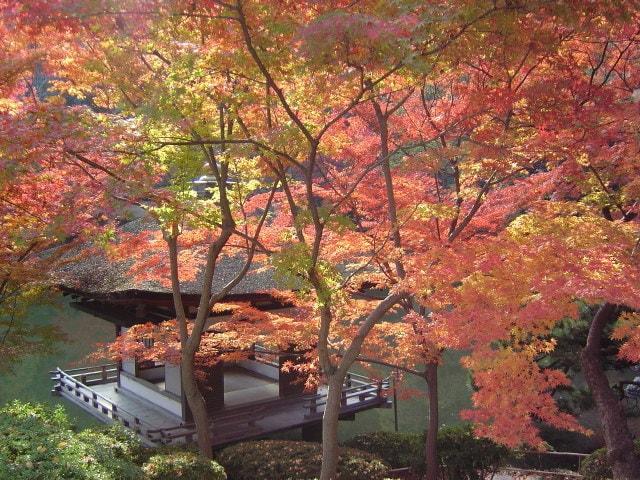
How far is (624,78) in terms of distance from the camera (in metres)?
7.52

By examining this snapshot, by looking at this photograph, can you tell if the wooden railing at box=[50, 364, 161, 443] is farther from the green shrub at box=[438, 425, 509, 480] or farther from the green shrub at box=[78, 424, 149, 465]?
the green shrub at box=[438, 425, 509, 480]

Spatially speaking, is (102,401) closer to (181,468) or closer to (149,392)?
(149,392)

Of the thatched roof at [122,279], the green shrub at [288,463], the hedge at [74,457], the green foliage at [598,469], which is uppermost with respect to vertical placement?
the thatched roof at [122,279]

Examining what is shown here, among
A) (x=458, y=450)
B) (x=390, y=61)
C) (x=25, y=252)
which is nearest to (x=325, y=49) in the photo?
(x=390, y=61)

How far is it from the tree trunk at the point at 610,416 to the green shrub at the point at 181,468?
19.6 feet

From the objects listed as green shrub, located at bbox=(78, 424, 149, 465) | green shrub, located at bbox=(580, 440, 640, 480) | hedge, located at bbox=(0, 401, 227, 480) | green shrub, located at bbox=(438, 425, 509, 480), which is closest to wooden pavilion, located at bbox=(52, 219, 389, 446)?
green shrub, located at bbox=(438, 425, 509, 480)

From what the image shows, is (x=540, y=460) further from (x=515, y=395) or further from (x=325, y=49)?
(x=325, y=49)

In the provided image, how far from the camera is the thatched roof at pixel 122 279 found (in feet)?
34.4

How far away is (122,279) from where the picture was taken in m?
11.0

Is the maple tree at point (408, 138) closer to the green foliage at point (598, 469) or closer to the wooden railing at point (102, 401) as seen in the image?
the green foliage at point (598, 469)

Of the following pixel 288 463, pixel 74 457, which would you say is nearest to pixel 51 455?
pixel 74 457

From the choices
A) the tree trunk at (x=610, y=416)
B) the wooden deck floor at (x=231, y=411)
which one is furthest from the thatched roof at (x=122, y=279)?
the tree trunk at (x=610, y=416)

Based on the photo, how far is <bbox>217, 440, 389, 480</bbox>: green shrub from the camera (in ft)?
27.2

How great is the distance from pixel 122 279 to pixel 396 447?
604 centimetres
